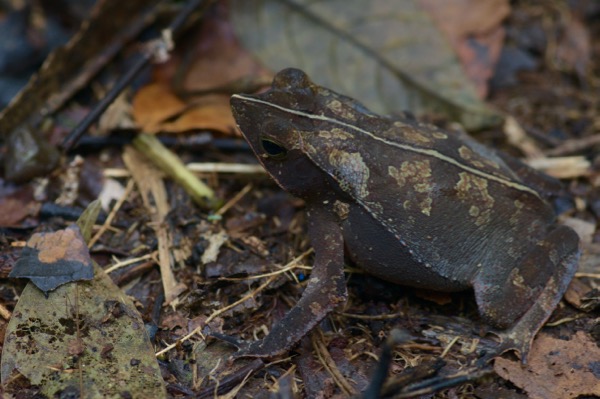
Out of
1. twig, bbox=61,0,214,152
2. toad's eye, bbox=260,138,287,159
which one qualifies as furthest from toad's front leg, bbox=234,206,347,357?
twig, bbox=61,0,214,152

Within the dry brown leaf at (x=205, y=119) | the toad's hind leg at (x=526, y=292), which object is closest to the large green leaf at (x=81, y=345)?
the dry brown leaf at (x=205, y=119)

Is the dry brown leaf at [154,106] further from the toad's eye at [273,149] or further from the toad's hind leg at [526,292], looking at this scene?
the toad's hind leg at [526,292]

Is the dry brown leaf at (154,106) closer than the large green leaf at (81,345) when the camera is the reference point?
No

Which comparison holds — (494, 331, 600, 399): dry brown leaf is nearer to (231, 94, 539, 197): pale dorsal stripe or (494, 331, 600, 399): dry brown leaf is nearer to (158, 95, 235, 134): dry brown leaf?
(231, 94, 539, 197): pale dorsal stripe

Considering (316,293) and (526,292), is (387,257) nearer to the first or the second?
(316,293)

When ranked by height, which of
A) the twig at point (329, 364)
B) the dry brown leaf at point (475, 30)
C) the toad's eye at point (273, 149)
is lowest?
the twig at point (329, 364)

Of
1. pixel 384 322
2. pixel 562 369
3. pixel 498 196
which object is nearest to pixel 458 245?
pixel 498 196
